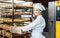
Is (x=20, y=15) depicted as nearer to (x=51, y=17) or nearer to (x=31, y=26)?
(x=51, y=17)

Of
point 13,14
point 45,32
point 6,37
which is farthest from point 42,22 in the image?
point 6,37

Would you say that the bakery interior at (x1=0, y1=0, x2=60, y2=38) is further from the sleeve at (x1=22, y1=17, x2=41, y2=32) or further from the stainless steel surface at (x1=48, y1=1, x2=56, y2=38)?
the sleeve at (x1=22, y1=17, x2=41, y2=32)

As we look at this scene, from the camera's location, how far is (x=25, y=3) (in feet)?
20.5

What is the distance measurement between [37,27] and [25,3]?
129 centimetres

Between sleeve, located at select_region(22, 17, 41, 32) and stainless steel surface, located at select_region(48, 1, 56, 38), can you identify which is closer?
sleeve, located at select_region(22, 17, 41, 32)

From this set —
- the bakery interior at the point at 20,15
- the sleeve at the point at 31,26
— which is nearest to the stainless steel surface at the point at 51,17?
the bakery interior at the point at 20,15

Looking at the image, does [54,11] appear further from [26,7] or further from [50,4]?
[26,7]

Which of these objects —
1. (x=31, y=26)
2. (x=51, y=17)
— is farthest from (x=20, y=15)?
(x=31, y=26)

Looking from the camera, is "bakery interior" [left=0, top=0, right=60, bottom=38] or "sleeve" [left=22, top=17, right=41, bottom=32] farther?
"bakery interior" [left=0, top=0, right=60, bottom=38]

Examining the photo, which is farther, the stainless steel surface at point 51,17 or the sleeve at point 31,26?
the stainless steel surface at point 51,17

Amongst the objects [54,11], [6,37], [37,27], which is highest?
[54,11]

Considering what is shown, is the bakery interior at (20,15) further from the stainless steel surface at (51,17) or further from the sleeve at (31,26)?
the sleeve at (31,26)

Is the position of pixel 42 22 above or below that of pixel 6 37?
above

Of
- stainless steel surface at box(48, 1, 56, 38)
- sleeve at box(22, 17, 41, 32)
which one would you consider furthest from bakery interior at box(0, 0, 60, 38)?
sleeve at box(22, 17, 41, 32)
